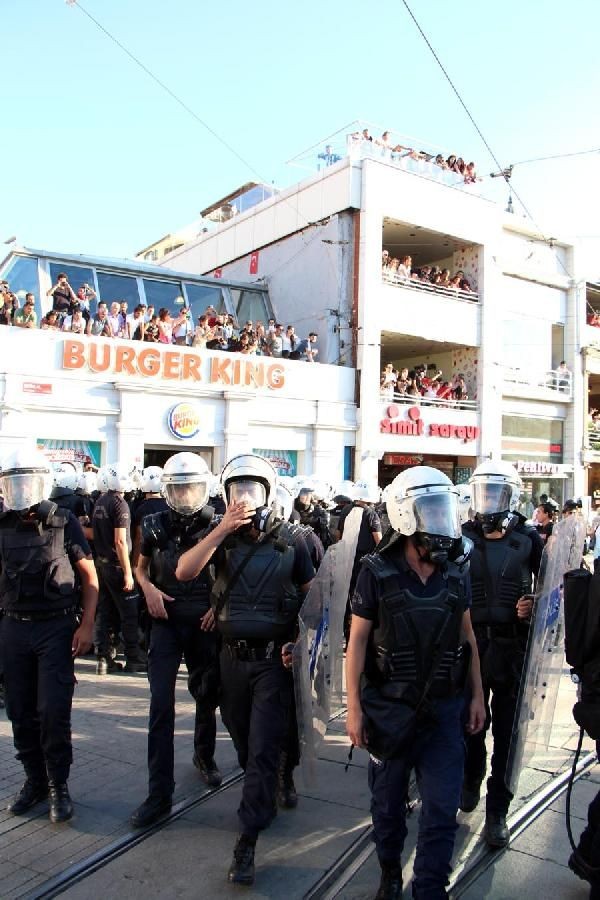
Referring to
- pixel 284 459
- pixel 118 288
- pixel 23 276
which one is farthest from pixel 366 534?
pixel 118 288

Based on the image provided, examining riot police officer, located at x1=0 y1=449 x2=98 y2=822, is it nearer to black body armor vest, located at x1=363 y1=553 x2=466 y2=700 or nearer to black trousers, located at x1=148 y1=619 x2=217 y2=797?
black trousers, located at x1=148 y1=619 x2=217 y2=797

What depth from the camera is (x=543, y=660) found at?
13.2 feet

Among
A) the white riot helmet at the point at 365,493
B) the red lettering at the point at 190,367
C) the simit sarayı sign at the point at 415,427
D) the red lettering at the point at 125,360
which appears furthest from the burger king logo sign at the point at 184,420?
the white riot helmet at the point at 365,493

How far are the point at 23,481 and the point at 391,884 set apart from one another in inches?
108

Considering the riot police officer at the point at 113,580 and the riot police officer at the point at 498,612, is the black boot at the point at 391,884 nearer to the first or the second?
the riot police officer at the point at 498,612

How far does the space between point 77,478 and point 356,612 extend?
6.99 meters

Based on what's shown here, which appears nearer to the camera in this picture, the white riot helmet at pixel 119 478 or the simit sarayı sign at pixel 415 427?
the white riot helmet at pixel 119 478

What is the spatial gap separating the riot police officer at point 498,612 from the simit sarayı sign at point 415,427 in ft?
52.6

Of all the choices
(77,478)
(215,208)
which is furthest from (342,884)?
(215,208)

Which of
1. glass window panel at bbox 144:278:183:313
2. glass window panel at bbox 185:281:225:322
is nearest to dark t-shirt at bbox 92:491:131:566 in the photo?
glass window panel at bbox 144:278:183:313

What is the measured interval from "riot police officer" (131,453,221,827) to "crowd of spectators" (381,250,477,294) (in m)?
17.4

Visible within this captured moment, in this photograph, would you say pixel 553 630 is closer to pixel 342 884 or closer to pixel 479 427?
pixel 342 884

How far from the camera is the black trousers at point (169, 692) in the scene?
4.11m

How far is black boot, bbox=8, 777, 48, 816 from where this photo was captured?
4.13 m
